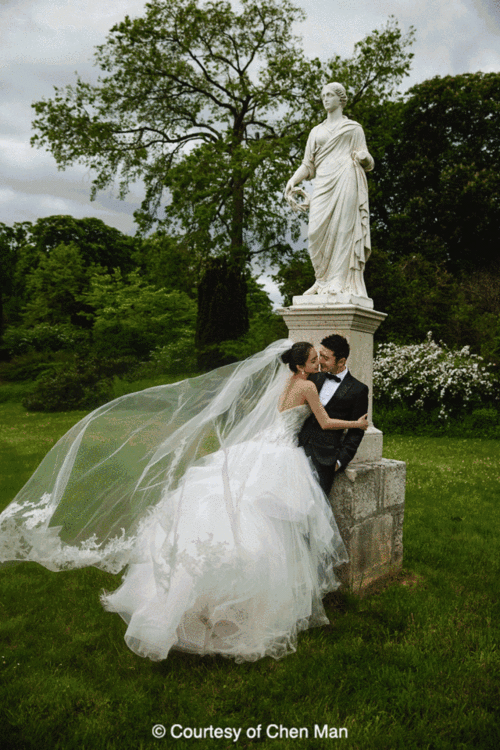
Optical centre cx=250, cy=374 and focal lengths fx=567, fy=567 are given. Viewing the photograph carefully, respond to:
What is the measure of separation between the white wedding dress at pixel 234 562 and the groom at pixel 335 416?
0.59 ft

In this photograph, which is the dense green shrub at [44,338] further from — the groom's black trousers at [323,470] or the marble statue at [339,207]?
the groom's black trousers at [323,470]

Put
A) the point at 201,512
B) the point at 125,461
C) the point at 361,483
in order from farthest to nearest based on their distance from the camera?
the point at 361,483 → the point at 125,461 → the point at 201,512

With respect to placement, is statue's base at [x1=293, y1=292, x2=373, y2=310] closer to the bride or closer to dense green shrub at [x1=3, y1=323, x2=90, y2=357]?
the bride

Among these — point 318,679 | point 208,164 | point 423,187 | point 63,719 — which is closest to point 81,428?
point 63,719

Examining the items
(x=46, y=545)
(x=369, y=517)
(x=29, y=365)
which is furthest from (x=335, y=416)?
(x=29, y=365)

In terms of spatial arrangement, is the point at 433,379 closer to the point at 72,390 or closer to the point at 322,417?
the point at 322,417

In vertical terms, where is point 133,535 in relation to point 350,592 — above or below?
above

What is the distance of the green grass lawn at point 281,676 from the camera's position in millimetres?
2920

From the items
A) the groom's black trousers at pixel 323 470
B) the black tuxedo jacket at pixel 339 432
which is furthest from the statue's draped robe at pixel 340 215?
the groom's black trousers at pixel 323 470

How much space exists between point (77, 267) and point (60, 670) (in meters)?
24.1

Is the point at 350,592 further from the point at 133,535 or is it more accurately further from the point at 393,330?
the point at 393,330

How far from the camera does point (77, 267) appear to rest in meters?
25.7

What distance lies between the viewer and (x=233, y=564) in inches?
133

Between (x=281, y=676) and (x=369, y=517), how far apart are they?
1.52 metres
